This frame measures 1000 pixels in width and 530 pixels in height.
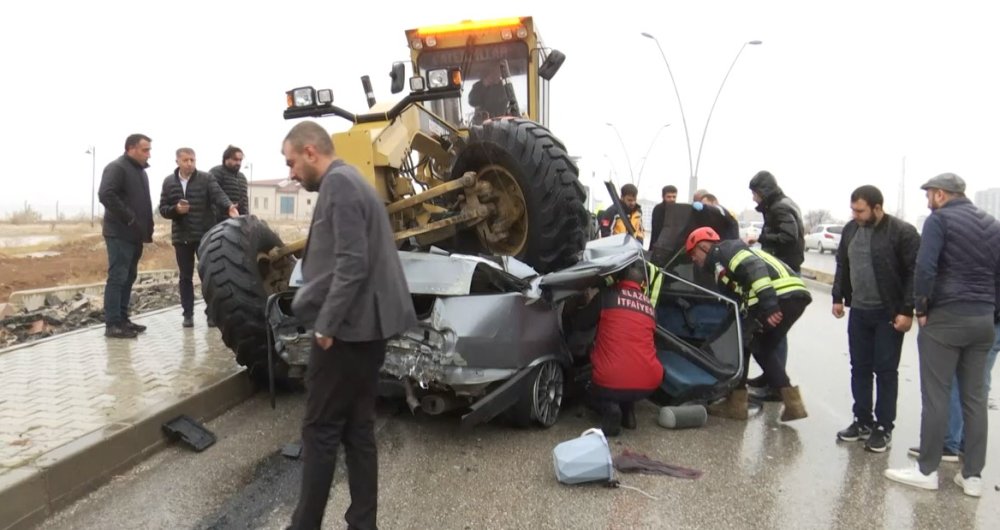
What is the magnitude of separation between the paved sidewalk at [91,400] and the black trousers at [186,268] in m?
0.37

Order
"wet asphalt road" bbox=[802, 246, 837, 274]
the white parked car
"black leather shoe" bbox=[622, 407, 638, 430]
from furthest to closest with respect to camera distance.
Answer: the white parked car → "wet asphalt road" bbox=[802, 246, 837, 274] → "black leather shoe" bbox=[622, 407, 638, 430]

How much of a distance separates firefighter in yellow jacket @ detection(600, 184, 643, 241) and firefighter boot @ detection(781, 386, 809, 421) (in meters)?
3.49

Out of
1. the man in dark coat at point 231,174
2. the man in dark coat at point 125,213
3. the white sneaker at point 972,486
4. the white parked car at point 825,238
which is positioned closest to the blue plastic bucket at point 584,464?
the white sneaker at point 972,486

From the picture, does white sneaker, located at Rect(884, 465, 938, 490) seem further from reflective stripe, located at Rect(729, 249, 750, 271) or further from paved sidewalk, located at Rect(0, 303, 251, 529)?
paved sidewalk, located at Rect(0, 303, 251, 529)

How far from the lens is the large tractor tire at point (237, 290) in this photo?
505 cm

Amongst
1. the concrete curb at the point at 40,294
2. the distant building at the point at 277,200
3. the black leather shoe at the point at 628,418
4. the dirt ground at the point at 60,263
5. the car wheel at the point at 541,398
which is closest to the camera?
the car wheel at the point at 541,398

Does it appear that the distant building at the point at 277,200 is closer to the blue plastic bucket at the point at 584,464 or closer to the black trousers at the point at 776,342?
the black trousers at the point at 776,342

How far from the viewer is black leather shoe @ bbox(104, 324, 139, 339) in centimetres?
675

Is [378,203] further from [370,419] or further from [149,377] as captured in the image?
[149,377]

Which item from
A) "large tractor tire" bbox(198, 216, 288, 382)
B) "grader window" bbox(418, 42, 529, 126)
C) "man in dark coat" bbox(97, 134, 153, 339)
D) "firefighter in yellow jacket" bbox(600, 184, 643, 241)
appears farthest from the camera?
"firefighter in yellow jacket" bbox(600, 184, 643, 241)

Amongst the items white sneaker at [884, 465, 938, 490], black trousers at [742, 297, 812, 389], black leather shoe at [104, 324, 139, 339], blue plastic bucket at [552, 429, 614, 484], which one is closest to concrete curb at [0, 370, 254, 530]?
black leather shoe at [104, 324, 139, 339]

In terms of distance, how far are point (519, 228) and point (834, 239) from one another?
3427 cm

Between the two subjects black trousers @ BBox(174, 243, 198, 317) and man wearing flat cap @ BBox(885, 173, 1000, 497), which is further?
black trousers @ BBox(174, 243, 198, 317)

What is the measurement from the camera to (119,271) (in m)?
6.41
